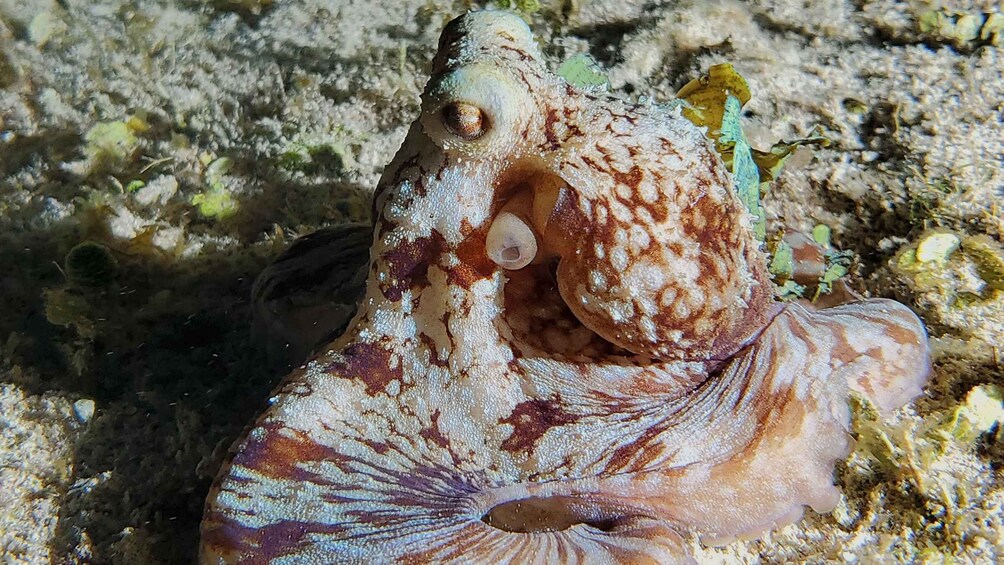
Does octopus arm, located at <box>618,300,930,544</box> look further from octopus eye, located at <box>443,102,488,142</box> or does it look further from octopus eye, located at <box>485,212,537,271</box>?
octopus eye, located at <box>443,102,488,142</box>

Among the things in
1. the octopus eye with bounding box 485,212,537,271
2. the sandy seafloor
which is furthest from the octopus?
the sandy seafloor

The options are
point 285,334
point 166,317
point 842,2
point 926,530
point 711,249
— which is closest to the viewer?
point 711,249

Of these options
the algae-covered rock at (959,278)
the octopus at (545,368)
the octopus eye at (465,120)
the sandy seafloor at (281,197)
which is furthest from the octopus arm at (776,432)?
the octopus eye at (465,120)

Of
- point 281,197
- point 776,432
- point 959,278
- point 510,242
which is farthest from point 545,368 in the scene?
point 281,197

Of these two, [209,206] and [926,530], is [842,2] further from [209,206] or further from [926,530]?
[209,206]

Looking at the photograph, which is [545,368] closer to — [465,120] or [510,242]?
[510,242]

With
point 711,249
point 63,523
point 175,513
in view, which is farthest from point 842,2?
point 63,523

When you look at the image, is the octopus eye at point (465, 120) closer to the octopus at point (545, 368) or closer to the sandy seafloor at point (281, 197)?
the octopus at point (545, 368)
